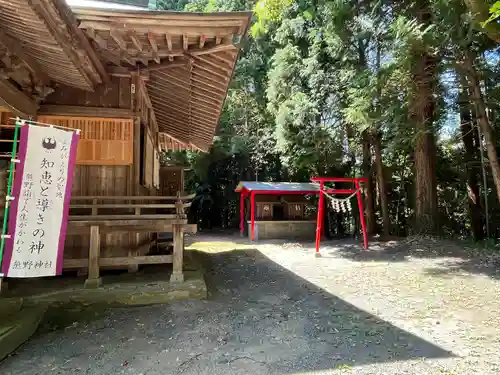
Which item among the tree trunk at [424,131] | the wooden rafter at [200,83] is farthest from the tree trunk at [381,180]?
the wooden rafter at [200,83]

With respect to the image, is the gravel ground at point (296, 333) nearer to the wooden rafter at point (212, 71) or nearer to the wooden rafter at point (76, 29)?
the wooden rafter at point (76, 29)

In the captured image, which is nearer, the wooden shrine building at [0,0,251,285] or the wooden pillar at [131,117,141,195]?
the wooden shrine building at [0,0,251,285]

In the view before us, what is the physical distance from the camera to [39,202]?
3709 millimetres

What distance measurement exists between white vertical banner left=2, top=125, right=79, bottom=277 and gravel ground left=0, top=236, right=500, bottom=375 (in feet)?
2.94

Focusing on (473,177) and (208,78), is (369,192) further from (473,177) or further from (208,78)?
(208,78)

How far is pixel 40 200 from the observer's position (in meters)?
3.72

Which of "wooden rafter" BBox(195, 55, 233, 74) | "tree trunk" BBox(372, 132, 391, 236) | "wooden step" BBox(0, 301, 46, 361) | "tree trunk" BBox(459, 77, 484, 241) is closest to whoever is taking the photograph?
"wooden step" BBox(0, 301, 46, 361)

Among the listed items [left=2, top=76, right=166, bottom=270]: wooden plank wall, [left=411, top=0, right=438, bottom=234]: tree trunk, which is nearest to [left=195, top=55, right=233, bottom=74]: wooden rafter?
[left=2, top=76, right=166, bottom=270]: wooden plank wall

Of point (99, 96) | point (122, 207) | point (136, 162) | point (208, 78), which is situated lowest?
point (122, 207)

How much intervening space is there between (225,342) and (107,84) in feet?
14.5

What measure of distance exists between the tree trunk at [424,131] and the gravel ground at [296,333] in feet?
15.6

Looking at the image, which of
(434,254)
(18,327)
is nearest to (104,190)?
(18,327)

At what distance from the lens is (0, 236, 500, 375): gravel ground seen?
3.32 meters

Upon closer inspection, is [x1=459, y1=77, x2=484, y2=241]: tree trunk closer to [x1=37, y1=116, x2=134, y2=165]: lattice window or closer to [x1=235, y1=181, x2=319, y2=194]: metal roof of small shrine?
[x1=235, y1=181, x2=319, y2=194]: metal roof of small shrine
